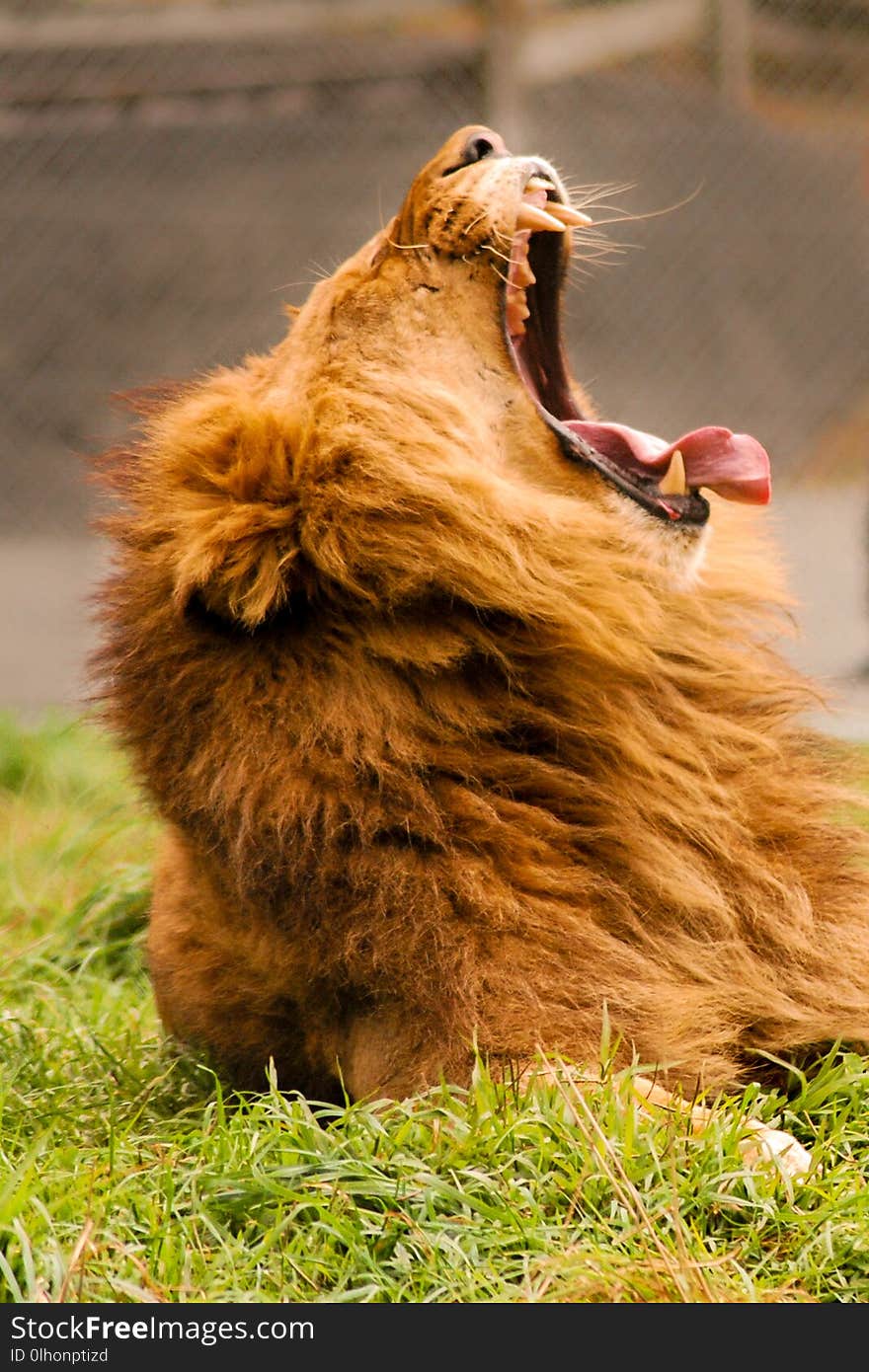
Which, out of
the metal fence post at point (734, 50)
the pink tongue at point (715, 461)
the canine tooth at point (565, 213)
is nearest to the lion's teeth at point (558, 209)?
the canine tooth at point (565, 213)

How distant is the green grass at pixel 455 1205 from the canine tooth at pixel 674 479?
3.25 feet

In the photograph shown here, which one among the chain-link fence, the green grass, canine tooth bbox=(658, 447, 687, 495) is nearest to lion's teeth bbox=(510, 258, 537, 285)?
canine tooth bbox=(658, 447, 687, 495)

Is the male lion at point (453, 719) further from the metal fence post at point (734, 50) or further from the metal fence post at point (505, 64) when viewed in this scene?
the metal fence post at point (734, 50)

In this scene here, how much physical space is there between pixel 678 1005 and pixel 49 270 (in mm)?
6046

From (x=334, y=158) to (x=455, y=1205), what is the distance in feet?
19.8

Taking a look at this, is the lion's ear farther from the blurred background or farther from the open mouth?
the blurred background

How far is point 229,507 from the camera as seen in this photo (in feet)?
8.65

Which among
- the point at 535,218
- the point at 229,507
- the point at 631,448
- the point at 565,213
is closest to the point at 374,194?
the point at 565,213

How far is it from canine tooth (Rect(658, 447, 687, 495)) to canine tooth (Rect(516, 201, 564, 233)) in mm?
460

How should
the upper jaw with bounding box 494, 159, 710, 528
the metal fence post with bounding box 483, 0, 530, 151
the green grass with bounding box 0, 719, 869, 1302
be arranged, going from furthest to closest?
1. the metal fence post with bounding box 483, 0, 530, 151
2. the upper jaw with bounding box 494, 159, 710, 528
3. the green grass with bounding box 0, 719, 869, 1302

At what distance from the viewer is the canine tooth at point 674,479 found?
9.70ft

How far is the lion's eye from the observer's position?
302 cm
